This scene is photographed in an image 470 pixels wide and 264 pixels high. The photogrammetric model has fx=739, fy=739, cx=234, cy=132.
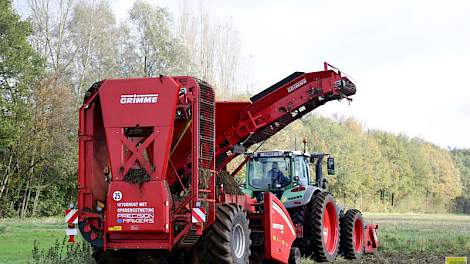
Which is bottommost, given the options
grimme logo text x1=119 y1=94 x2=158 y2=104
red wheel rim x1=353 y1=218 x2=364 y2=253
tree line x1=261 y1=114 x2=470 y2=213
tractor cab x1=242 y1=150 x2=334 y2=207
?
red wheel rim x1=353 y1=218 x2=364 y2=253

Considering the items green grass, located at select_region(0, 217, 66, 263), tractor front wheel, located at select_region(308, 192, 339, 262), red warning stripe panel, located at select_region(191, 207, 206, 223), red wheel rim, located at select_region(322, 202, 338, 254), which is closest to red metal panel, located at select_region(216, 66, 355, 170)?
tractor front wheel, located at select_region(308, 192, 339, 262)

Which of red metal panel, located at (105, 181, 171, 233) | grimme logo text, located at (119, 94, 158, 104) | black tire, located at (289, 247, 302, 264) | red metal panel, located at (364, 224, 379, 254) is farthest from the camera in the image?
red metal panel, located at (364, 224, 379, 254)

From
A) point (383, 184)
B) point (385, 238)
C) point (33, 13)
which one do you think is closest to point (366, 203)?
point (383, 184)

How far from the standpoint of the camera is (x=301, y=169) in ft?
60.0

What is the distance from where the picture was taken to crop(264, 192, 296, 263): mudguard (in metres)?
13.9

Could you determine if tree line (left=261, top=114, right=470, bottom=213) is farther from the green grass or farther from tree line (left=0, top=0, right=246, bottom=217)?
the green grass

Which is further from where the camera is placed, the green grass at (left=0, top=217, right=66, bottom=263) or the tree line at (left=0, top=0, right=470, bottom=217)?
the tree line at (left=0, top=0, right=470, bottom=217)

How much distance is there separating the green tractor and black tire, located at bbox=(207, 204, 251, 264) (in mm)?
4224

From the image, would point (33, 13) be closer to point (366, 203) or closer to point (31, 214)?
point (31, 214)

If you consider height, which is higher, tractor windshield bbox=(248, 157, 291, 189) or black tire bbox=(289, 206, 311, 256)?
tractor windshield bbox=(248, 157, 291, 189)

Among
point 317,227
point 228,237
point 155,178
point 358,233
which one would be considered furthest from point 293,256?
point 358,233

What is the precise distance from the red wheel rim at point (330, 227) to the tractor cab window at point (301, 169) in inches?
33.8

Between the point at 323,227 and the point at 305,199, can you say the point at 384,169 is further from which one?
the point at 305,199

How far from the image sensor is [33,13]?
155ft
